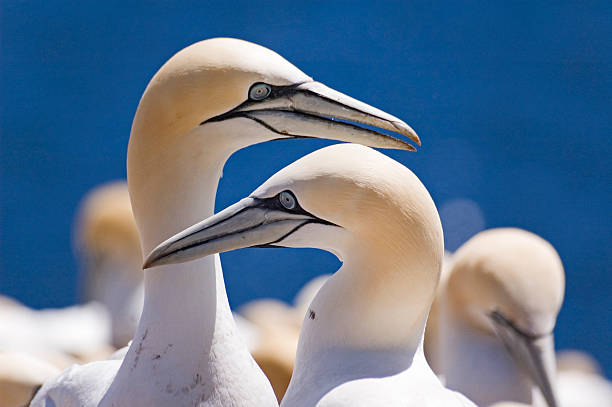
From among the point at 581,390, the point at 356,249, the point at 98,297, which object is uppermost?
the point at 356,249

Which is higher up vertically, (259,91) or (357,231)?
(259,91)

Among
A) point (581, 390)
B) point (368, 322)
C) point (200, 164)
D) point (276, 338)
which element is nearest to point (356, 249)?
point (368, 322)

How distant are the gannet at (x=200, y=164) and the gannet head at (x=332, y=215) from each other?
83 mm

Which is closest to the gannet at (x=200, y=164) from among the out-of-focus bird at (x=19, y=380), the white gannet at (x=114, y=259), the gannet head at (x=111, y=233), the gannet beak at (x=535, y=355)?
the out-of-focus bird at (x=19, y=380)

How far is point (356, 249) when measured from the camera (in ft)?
10.5

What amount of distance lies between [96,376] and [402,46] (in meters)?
12.7

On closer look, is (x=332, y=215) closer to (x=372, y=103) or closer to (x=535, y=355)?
(x=535, y=355)

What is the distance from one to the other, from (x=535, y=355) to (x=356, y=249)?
1.68 metres

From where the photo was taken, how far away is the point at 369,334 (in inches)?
126

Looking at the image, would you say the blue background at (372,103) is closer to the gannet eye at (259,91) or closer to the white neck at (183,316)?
the white neck at (183,316)

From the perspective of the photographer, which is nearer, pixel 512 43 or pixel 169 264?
pixel 169 264

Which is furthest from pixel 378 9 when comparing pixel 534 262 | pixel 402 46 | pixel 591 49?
pixel 534 262

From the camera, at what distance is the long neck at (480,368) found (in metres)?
4.72

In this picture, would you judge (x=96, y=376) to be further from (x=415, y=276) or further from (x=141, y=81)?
(x=141, y=81)
